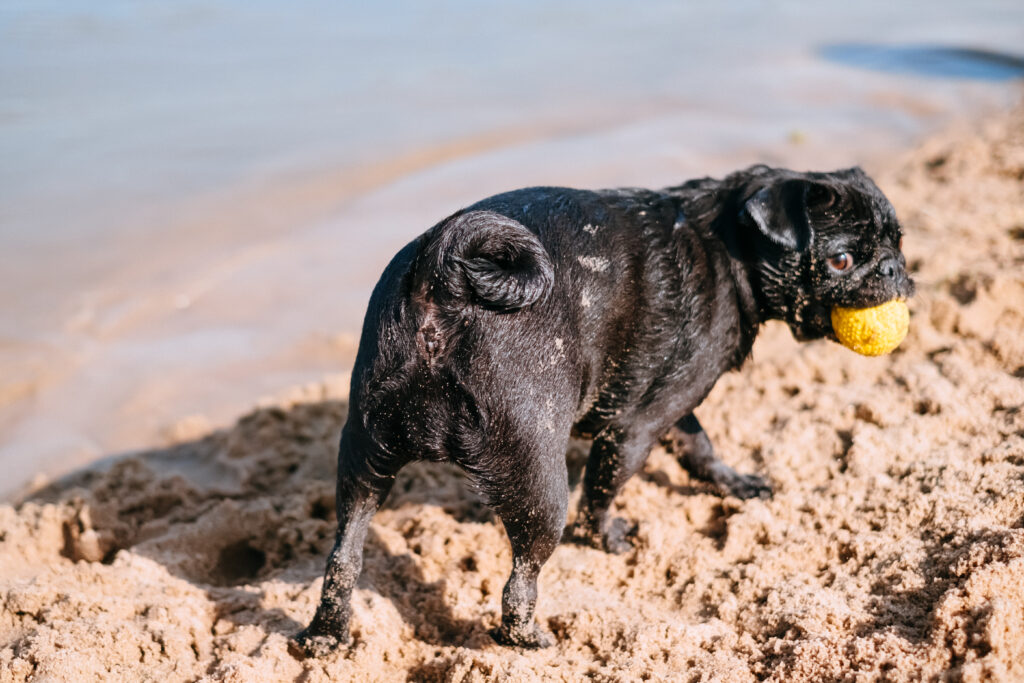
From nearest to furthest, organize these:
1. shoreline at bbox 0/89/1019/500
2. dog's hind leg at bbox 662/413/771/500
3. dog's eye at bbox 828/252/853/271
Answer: dog's eye at bbox 828/252/853/271 < dog's hind leg at bbox 662/413/771/500 < shoreline at bbox 0/89/1019/500

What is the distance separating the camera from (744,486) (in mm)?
4625

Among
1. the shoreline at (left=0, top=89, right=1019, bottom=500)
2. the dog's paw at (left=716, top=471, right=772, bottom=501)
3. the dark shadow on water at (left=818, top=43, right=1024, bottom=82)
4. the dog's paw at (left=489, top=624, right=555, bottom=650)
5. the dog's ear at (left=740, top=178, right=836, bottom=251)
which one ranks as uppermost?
the dark shadow on water at (left=818, top=43, right=1024, bottom=82)

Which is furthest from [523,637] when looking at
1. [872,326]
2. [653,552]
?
[872,326]

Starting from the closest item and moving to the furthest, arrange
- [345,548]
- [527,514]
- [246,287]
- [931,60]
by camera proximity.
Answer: [527,514] → [345,548] → [246,287] → [931,60]

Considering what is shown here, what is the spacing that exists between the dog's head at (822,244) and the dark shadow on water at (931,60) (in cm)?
1071

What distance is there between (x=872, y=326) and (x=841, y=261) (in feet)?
1.22

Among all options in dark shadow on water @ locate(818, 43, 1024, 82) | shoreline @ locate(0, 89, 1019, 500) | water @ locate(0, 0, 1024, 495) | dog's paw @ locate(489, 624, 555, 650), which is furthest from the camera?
dark shadow on water @ locate(818, 43, 1024, 82)

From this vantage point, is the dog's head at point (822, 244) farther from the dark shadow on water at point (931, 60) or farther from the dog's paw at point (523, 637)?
the dark shadow on water at point (931, 60)

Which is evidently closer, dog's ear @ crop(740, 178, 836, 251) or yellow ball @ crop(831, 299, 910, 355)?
dog's ear @ crop(740, 178, 836, 251)

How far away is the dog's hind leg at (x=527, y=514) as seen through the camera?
332 centimetres

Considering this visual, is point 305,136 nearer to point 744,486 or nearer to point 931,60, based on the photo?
point 744,486

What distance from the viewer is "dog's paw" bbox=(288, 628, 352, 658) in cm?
356

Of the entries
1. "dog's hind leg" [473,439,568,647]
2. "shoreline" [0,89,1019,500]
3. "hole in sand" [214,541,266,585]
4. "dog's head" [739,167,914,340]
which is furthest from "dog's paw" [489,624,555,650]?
"shoreline" [0,89,1019,500]

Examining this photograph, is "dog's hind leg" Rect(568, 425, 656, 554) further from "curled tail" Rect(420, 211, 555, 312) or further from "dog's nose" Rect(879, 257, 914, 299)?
"dog's nose" Rect(879, 257, 914, 299)
